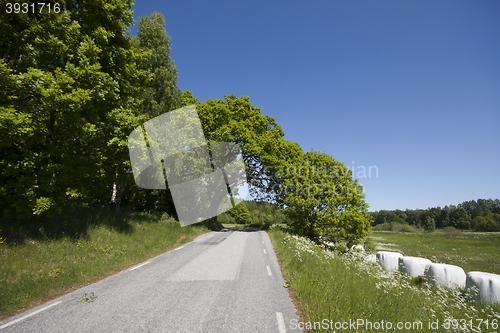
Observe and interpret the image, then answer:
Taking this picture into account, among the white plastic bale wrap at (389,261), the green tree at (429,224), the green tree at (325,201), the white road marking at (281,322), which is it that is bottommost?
the green tree at (429,224)

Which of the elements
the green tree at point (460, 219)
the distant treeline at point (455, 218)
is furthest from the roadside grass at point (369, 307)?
the green tree at point (460, 219)

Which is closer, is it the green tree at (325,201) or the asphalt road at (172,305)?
the asphalt road at (172,305)

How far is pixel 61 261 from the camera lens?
24.3 ft

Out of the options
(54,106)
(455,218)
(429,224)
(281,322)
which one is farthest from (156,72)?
(455,218)

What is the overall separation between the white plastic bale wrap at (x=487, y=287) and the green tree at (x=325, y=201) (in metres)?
12.6

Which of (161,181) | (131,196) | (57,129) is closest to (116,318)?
(57,129)

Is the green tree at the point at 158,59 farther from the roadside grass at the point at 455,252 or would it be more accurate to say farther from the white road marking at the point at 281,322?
the roadside grass at the point at 455,252

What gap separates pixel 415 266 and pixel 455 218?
170m

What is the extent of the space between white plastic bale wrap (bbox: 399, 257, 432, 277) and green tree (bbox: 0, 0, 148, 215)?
550 inches

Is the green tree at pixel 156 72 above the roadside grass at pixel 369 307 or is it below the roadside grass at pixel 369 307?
above

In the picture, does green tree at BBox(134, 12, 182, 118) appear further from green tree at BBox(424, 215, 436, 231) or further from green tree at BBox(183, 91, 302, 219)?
green tree at BBox(424, 215, 436, 231)

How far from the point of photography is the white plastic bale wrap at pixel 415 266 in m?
9.39

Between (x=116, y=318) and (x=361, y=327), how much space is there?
4.85 meters

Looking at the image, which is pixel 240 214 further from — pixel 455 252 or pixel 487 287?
pixel 487 287
